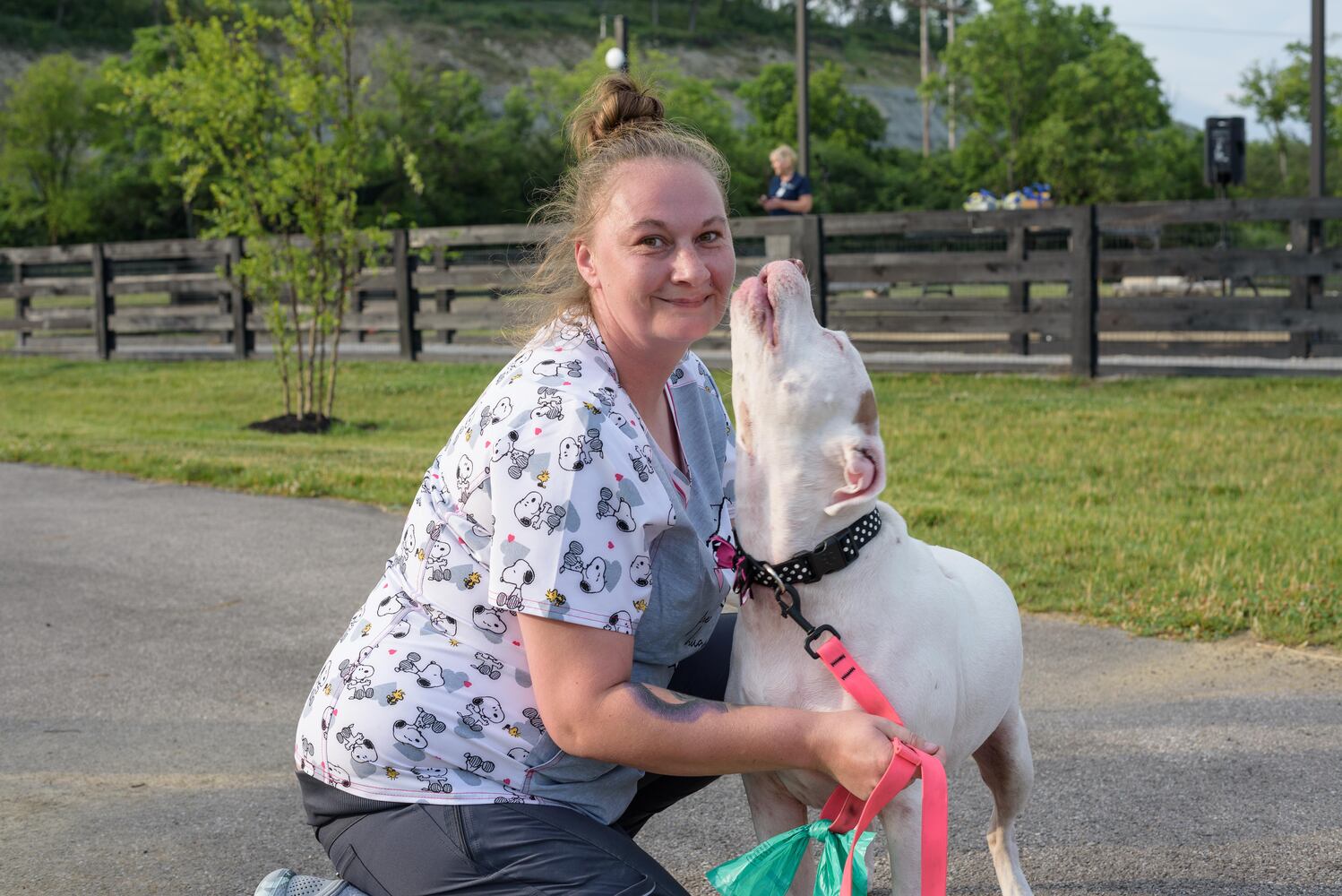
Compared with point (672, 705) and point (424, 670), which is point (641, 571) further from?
point (424, 670)

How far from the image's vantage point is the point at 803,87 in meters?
19.7

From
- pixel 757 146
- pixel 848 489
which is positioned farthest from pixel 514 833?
pixel 757 146

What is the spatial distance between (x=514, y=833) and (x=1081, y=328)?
10665mm

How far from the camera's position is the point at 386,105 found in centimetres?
5431

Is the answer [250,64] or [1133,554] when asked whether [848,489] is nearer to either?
[1133,554]

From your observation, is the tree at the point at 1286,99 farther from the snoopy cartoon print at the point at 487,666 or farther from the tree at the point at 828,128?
the snoopy cartoon print at the point at 487,666

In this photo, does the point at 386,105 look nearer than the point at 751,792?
No

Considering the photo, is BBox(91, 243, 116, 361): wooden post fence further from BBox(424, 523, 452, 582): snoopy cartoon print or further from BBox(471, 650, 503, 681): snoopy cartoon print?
BBox(471, 650, 503, 681): snoopy cartoon print

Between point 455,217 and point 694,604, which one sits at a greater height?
point 455,217

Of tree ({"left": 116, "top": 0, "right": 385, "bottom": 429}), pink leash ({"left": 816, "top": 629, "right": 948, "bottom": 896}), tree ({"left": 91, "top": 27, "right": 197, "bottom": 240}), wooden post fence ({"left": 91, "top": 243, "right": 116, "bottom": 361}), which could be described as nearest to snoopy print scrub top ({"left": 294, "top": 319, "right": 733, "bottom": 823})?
pink leash ({"left": 816, "top": 629, "right": 948, "bottom": 896})

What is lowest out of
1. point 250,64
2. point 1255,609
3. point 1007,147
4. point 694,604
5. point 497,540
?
point 1255,609

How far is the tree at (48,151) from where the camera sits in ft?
146

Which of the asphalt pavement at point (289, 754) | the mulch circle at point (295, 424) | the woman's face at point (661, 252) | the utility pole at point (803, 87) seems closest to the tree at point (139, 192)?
the utility pole at point (803, 87)

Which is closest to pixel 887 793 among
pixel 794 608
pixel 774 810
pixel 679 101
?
pixel 794 608
